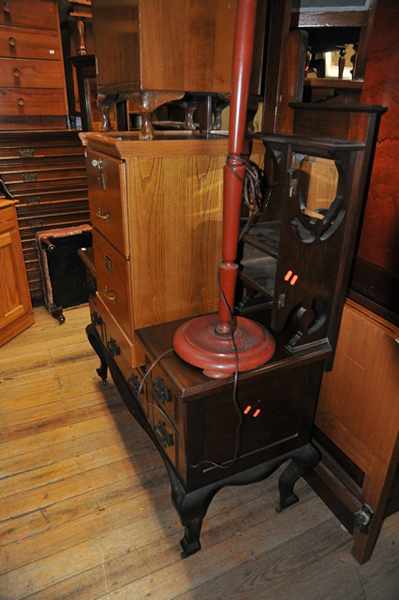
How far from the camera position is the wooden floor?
4.34 feet

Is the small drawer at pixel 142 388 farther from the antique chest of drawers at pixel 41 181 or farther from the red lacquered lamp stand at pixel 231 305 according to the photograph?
the antique chest of drawers at pixel 41 181

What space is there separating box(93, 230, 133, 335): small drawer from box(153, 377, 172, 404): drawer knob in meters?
0.24

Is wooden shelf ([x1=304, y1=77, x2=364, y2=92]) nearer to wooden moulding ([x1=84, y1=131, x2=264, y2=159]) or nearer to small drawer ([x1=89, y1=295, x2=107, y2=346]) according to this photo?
wooden moulding ([x1=84, y1=131, x2=264, y2=159])

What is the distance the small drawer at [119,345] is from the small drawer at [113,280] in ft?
0.11

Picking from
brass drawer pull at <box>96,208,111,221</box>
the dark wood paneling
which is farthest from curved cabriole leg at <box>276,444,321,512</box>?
brass drawer pull at <box>96,208,111,221</box>

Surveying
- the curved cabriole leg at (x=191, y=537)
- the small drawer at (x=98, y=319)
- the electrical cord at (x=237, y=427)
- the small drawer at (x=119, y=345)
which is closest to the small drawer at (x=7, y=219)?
the small drawer at (x=98, y=319)

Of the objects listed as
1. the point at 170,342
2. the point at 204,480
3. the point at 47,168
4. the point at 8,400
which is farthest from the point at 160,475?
the point at 47,168

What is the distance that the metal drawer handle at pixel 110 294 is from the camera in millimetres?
1543

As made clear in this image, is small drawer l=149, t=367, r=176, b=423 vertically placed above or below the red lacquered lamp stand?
below

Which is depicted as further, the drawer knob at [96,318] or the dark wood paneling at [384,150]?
the drawer knob at [96,318]

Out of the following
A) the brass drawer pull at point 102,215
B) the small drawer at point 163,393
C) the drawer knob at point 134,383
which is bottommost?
the drawer knob at point 134,383

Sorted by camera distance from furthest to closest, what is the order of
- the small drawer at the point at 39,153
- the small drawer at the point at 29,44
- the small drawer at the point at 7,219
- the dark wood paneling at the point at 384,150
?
the small drawer at the point at 39,153
the small drawer at the point at 29,44
the small drawer at the point at 7,219
the dark wood paneling at the point at 384,150

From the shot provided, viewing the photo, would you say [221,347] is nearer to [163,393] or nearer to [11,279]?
[163,393]

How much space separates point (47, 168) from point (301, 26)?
7.01 ft
